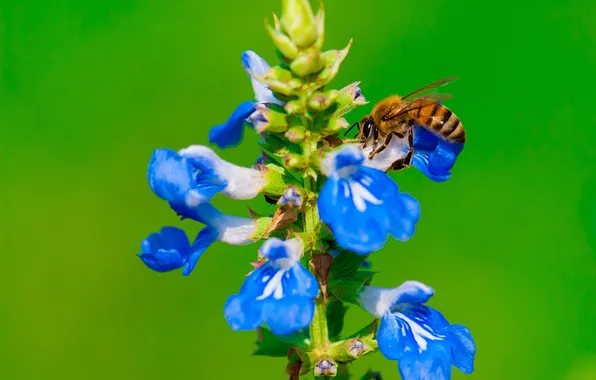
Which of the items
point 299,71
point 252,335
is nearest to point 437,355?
point 299,71

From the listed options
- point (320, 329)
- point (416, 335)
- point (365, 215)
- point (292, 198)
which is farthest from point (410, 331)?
point (292, 198)

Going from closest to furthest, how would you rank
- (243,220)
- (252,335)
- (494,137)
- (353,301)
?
(353,301), (243,220), (252,335), (494,137)

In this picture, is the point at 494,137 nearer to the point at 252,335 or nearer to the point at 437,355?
the point at 252,335

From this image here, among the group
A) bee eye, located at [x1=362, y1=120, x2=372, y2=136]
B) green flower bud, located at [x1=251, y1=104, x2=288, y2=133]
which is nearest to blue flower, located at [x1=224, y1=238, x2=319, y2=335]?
green flower bud, located at [x1=251, y1=104, x2=288, y2=133]

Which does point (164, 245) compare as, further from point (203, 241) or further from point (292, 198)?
point (292, 198)

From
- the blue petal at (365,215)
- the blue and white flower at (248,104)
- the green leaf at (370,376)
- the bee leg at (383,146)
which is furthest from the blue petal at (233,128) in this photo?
the green leaf at (370,376)

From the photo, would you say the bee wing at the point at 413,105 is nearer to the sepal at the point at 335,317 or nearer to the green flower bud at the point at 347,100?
the green flower bud at the point at 347,100
